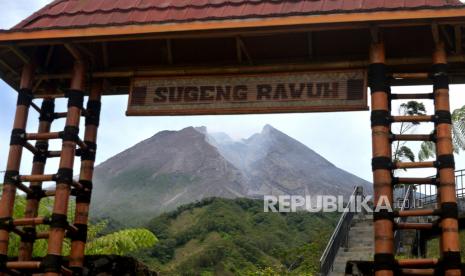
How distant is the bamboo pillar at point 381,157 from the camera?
27.5 feet

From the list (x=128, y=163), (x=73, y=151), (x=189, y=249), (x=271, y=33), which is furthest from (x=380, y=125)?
(x=128, y=163)

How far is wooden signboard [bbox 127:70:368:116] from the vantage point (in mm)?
9672

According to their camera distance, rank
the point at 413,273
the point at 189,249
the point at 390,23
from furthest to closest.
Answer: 1. the point at 189,249
2. the point at 390,23
3. the point at 413,273

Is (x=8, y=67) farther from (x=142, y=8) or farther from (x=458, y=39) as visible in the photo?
(x=458, y=39)

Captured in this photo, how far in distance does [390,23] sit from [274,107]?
2113 mm

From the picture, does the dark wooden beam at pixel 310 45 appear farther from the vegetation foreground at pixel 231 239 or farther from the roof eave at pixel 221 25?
the vegetation foreground at pixel 231 239

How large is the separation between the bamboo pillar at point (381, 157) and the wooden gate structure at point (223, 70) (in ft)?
0.05

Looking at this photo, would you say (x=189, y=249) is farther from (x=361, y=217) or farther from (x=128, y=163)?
(x=128, y=163)

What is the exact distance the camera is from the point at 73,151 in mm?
10023

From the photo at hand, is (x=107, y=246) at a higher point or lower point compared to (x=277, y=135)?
lower

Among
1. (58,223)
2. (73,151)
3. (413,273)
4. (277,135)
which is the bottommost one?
(413,273)

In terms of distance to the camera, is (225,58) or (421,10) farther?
(225,58)

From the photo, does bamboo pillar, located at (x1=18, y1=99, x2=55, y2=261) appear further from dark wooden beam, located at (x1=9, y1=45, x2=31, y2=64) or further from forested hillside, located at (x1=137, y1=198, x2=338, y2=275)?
forested hillside, located at (x1=137, y1=198, x2=338, y2=275)

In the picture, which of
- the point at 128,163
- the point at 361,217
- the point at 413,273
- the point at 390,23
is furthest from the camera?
the point at 128,163
